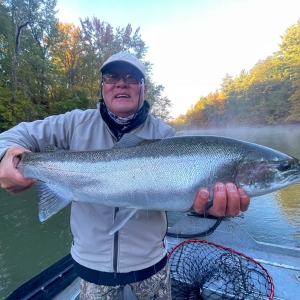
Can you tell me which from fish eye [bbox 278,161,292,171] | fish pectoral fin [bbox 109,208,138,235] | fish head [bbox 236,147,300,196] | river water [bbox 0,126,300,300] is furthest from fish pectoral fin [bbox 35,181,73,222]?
river water [bbox 0,126,300,300]

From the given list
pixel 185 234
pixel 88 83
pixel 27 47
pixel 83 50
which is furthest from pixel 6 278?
pixel 83 50

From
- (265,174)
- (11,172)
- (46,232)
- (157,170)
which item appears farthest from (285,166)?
(46,232)

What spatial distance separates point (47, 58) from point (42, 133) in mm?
29460

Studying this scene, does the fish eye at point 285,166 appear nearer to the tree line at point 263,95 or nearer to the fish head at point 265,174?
the fish head at point 265,174

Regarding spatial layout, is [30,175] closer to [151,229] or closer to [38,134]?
[38,134]

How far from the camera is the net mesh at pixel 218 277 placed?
9.50ft

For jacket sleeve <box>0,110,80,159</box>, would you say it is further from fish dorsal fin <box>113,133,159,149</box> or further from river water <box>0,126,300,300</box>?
river water <box>0,126,300,300</box>

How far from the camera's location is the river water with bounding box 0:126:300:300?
586 centimetres

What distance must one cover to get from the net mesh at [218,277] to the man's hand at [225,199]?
143 cm

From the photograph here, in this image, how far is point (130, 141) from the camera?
2.06m

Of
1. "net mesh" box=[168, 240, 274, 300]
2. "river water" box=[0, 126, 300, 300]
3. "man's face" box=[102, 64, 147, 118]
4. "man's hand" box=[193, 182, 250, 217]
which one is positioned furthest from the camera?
"river water" box=[0, 126, 300, 300]

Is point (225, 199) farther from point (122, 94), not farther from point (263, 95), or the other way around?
point (263, 95)

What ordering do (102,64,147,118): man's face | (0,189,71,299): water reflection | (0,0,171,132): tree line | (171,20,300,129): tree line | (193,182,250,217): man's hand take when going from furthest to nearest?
(171,20,300,129): tree line < (0,0,171,132): tree line < (0,189,71,299): water reflection < (102,64,147,118): man's face < (193,182,250,217): man's hand

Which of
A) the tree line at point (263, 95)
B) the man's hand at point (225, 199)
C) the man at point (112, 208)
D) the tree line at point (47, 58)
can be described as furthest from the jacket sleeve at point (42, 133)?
the tree line at point (263, 95)
